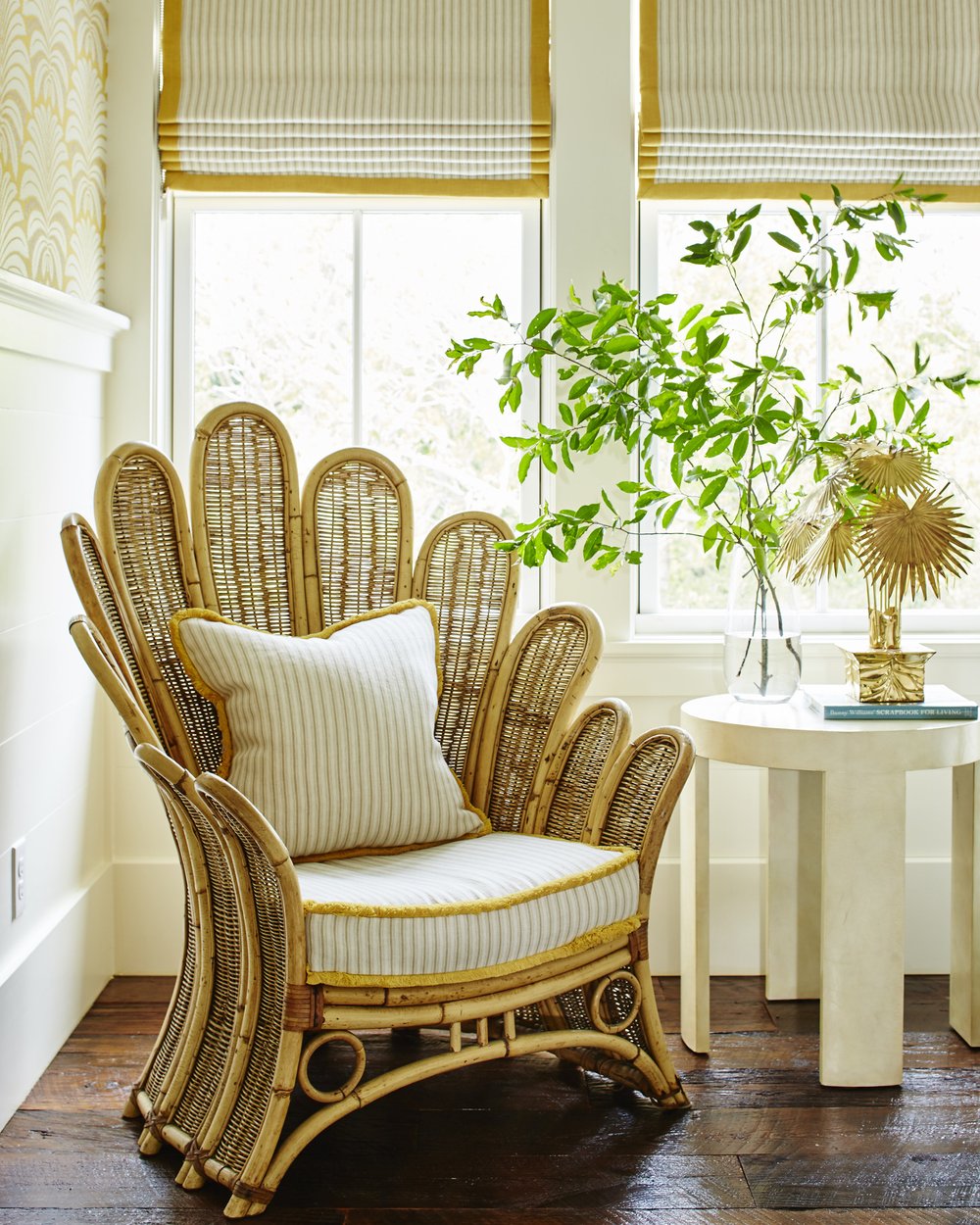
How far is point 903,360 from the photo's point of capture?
9.64ft

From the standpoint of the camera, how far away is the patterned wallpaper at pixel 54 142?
215 cm

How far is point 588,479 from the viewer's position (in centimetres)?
280

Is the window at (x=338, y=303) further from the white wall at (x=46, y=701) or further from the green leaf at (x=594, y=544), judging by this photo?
the green leaf at (x=594, y=544)

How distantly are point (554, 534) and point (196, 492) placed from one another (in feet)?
2.58

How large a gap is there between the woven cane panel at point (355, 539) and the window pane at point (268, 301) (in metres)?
0.44

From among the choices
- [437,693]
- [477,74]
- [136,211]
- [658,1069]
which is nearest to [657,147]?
[477,74]

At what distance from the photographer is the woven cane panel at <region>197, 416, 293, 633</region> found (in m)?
2.38

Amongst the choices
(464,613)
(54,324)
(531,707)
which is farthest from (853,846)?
(54,324)

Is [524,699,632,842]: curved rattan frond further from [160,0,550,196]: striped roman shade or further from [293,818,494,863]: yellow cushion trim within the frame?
[160,0,550,196]: striped roman shade

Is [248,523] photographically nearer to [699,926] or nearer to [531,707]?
[531,707]

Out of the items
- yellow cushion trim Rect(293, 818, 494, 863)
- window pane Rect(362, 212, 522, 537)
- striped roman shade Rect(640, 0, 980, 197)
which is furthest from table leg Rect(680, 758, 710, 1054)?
striped roman shade Rect(640, 0, 980, 197)

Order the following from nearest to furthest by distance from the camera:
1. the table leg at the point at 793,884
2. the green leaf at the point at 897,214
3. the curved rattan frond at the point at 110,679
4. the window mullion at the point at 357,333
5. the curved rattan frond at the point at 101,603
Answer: the curved rattan frond at the point at 110,679 < the curved rattan frond at the point at 101,603 < the green leaf at the point at 897,214 < the table leg at the point at 793,884 < the window mullion at the point at 357,333

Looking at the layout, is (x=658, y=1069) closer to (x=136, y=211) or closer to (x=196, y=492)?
(x=196, y=492)

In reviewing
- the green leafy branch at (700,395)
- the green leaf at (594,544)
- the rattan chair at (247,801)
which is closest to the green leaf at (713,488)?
the green leafy branch at (700,395)
